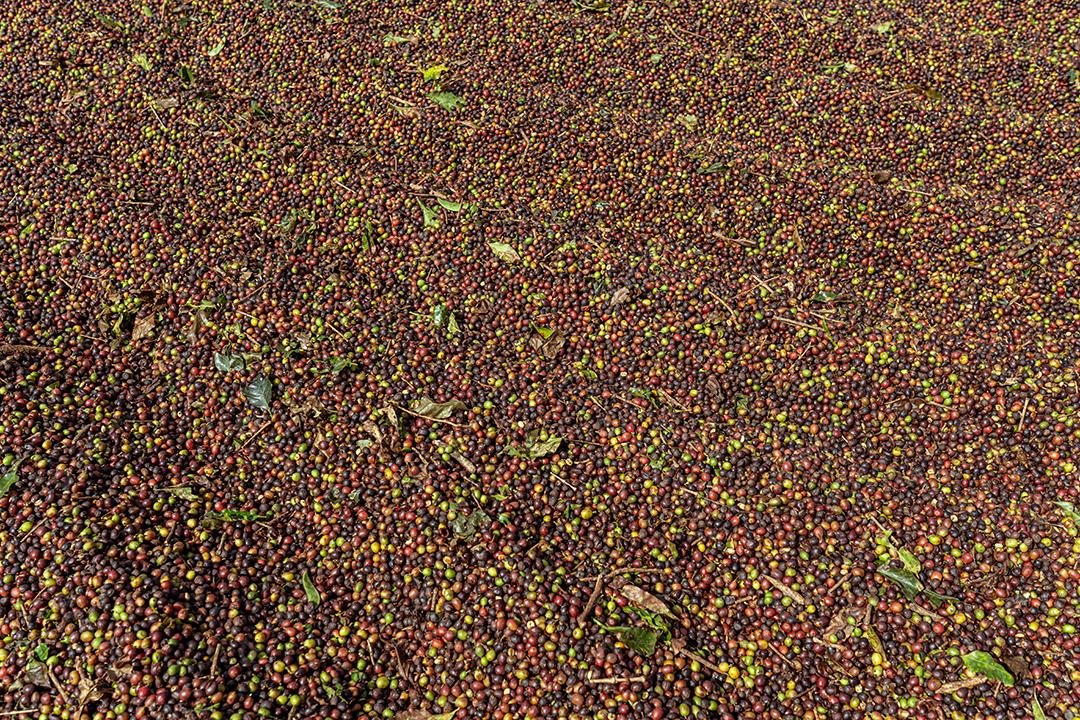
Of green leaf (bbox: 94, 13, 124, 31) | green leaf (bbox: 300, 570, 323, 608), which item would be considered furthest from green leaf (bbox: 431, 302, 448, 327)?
green leaf (bbox: 94, 13, 124, 31)

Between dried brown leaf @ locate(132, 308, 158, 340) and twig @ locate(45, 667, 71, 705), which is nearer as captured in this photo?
twig @ locate(45, 667, 71, 705)

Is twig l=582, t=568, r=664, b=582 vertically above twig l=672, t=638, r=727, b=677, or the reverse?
twig l=582, t=568, r=664, b=582

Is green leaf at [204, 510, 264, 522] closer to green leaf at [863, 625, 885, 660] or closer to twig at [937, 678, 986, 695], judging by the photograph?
green leaf at [863, 625, 885, 660]

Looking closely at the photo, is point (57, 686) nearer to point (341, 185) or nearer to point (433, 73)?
point (341, 185)

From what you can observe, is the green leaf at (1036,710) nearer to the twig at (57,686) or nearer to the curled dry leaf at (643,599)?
the curled dry leaf at (643,599)

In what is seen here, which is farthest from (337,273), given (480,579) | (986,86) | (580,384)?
(986,86)

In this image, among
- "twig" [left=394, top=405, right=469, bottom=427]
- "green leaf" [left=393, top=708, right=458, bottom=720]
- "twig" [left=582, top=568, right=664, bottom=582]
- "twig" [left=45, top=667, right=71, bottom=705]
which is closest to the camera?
"twig" [left=45, top=667, right=71, bottom=705]

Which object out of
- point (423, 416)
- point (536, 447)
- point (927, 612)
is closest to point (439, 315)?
point (423, 416)
